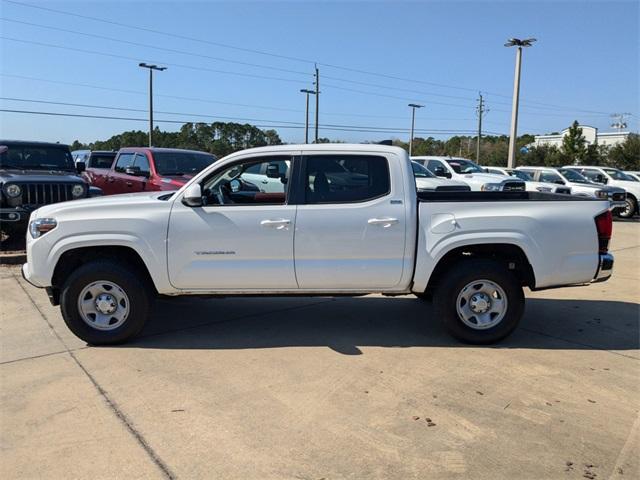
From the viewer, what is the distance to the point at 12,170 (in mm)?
9859

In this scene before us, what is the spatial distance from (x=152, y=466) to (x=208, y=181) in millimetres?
2709

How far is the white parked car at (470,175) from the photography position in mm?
16578

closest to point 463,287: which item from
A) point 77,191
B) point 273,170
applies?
point 273,170

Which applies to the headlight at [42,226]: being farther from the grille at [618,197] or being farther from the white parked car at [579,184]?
the grille at [618,197]

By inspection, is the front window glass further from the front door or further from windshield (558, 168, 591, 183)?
windshield (558, 168, 591, 183)

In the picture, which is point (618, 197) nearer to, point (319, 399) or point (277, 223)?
point (277, 223)

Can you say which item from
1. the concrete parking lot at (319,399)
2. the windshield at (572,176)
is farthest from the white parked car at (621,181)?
the concrete parking lot at (319,399)

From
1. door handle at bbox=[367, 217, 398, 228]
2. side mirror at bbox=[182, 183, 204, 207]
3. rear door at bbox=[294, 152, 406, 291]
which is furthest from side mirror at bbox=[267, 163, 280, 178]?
door handle at bbox=[367, 217, 398, 228]

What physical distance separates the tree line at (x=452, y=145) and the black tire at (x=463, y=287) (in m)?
31.3

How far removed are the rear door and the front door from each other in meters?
0.15

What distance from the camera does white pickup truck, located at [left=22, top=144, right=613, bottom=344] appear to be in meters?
4.98

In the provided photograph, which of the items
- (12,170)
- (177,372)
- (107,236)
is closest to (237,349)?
(177,372)

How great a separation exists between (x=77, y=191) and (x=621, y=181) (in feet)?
58.5

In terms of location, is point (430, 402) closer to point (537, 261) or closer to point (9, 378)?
point (537, 261)
